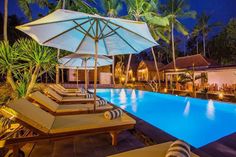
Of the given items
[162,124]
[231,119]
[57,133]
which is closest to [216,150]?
[57,133]

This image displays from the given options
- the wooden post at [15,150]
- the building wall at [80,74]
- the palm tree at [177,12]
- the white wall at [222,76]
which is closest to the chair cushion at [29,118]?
the wooden post at [15,150]

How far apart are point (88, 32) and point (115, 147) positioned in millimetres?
3077

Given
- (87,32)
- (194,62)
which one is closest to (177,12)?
(194,62)

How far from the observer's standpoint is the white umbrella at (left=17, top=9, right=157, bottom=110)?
13.2 feet

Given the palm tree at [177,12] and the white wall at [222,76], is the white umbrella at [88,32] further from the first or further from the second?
the palm tree at [177,12]

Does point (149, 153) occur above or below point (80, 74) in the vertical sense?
below

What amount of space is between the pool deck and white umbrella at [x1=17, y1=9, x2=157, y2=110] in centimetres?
182

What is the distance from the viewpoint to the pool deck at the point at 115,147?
3.27m

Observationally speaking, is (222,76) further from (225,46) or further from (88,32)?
(225,46)

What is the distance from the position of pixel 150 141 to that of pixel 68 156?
65.2 inches

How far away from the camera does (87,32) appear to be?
16.3 ft

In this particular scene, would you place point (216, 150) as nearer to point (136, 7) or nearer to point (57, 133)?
point (57, 133)

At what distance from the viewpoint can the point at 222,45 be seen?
1331 inches

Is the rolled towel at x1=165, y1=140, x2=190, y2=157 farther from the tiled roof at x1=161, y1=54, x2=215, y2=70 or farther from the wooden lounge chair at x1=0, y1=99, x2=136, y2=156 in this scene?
the tiled roof at x1=161, y1=54, x2=215, y2=70
